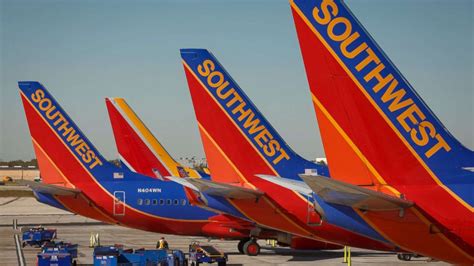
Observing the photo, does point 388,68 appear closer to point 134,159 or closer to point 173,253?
point 173,253

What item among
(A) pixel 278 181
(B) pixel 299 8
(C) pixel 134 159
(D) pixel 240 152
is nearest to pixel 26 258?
(C) pixel 134 159

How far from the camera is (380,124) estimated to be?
687 inches

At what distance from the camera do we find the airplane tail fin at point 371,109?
17.4m

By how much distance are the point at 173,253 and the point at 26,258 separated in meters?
12.0

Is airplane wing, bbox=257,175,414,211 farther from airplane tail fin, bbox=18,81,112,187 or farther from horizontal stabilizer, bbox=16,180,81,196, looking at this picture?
airplane tail fin, bbox=18,81,112,187

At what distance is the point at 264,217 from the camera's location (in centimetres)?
3078

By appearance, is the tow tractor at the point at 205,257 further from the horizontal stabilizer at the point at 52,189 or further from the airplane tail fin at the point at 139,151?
the airplane tail fin at the point at 139,151

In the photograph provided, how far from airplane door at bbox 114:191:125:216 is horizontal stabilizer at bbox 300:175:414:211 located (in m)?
26.9

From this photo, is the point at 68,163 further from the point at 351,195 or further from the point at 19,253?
the point at 351,195

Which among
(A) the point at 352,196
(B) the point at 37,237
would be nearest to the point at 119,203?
(B) the point at 37,237

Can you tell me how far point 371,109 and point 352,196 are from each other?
248cm

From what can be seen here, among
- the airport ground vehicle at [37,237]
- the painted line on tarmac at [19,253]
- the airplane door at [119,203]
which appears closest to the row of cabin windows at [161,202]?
the airplane door at [119,203]

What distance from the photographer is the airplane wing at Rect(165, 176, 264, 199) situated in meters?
29.3

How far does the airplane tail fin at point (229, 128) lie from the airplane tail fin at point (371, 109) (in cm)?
1495
